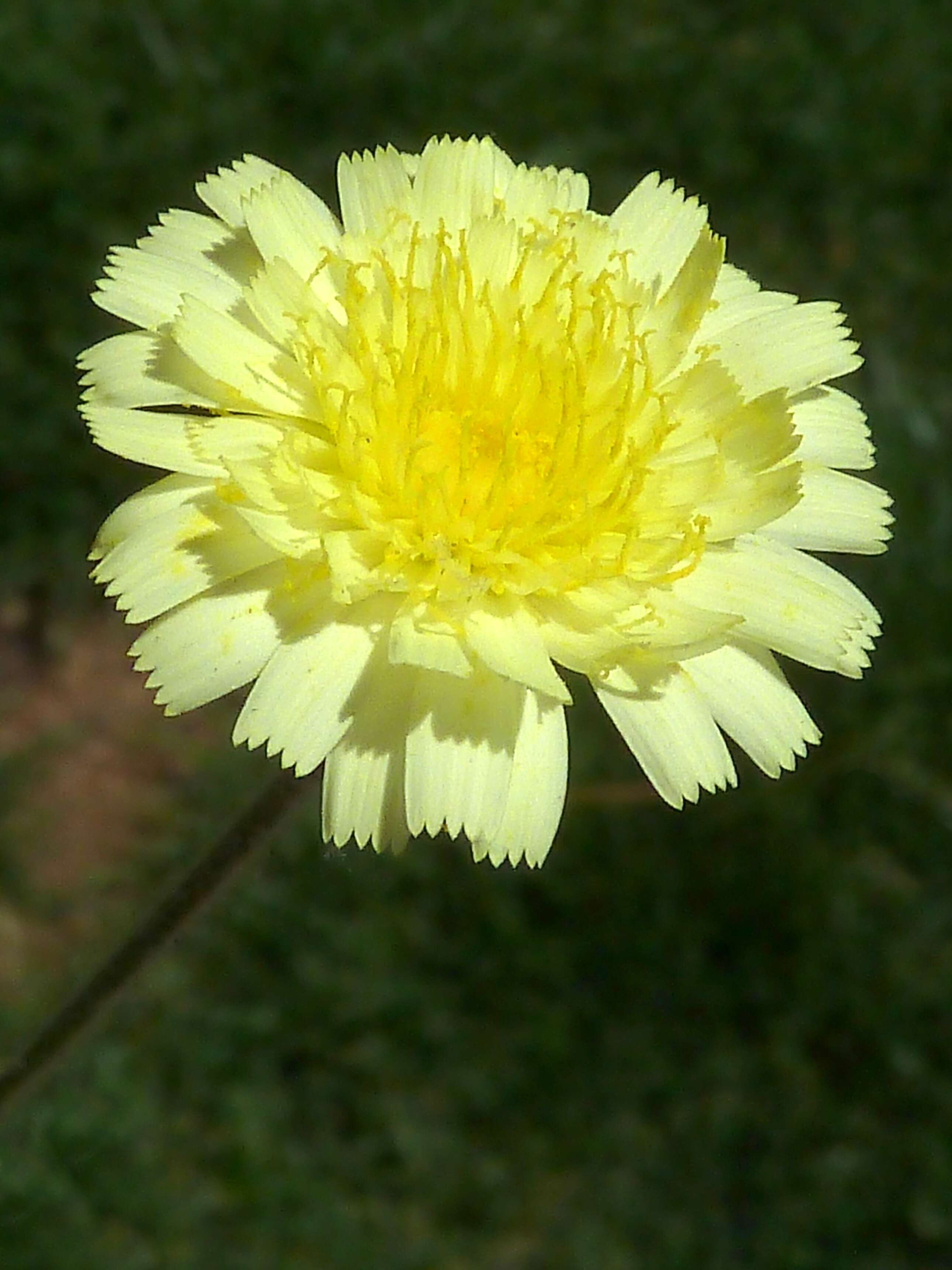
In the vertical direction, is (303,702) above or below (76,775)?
above

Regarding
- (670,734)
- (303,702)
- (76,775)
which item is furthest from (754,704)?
(76,775)

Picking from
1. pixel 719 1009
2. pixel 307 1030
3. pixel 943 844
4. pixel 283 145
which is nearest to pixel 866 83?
pixel 283 145

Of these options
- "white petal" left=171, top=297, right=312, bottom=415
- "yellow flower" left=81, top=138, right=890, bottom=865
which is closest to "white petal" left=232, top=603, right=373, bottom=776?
"yellow flower" left=81, top=138, right=890, bottom=865

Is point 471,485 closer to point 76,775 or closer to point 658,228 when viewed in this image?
point 658,228

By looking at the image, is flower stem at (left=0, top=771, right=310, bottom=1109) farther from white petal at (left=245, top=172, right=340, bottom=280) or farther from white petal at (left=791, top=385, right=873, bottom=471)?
white petal at (left=791, top=385, right=873, bottom=471)

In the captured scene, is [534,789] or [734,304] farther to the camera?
[734,304]

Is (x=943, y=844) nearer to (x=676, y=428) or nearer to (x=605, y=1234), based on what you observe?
(x=605, y=1234)

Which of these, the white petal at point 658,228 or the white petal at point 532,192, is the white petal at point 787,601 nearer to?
the white petal at point 658,228
